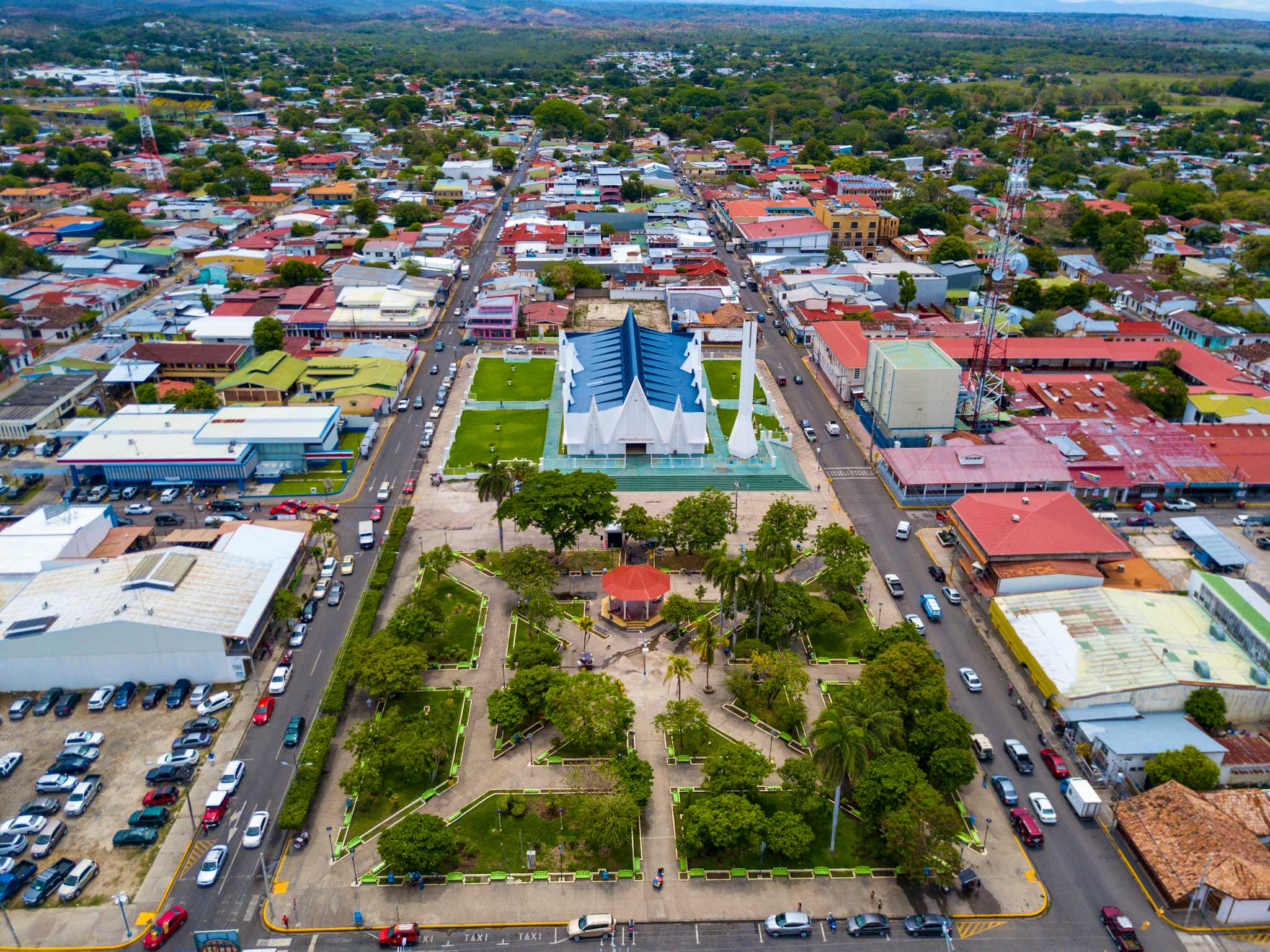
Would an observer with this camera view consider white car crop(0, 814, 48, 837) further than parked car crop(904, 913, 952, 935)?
Yes

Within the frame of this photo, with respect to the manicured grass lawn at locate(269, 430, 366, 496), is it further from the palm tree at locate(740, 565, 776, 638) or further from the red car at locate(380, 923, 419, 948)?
the red car at locate(380, 923, 419, 948)

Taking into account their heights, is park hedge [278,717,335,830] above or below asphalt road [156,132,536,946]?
above

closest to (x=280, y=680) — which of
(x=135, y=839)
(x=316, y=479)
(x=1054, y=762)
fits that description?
(x=135, y=839)

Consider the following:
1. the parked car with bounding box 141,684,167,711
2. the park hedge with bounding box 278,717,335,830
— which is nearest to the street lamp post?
the park hedge with bounding box 278,717,335,830

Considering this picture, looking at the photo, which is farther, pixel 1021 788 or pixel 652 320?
pixel 652 320

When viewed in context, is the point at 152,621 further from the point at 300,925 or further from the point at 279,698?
the point at 300,925

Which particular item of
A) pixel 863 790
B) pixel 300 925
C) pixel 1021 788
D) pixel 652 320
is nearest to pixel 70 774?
pixel 300 925

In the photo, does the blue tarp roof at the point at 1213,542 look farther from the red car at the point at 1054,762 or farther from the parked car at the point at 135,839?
the parked car at the point at 135,839
